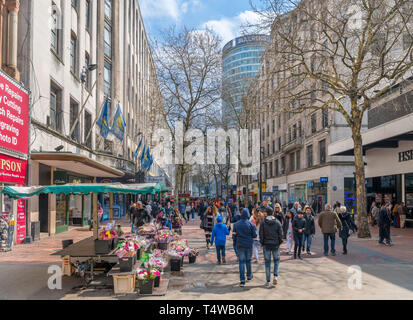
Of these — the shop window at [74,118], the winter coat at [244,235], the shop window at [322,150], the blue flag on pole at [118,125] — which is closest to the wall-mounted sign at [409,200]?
the shop window at [322,150]

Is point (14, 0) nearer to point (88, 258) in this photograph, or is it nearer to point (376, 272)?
point (88, 258)

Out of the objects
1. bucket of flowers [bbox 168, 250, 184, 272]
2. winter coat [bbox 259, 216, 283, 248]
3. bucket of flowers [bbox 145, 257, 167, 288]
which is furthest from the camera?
bucket of flowers [bbox 168, 250, 184, 272]

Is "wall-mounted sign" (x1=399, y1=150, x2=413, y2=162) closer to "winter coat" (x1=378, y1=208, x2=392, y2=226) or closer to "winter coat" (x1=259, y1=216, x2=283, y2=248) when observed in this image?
"winter coat" (x1=378, y1=208, x2=392, y2=226)

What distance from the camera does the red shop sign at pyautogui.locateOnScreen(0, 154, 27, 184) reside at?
14.0 metres

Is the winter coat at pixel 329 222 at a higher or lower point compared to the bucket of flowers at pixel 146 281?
higher

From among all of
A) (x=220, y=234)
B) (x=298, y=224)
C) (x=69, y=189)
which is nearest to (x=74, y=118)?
(x=69, y=189)

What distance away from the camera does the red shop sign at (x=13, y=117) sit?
1402 centimetres

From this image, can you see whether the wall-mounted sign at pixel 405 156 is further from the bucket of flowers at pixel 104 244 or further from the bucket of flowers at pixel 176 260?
the bucket of flowers at pixel 104 244

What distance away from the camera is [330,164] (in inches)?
1442

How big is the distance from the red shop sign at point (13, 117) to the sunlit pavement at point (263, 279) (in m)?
4.34

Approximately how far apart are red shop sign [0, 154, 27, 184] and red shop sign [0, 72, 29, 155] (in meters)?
0.44

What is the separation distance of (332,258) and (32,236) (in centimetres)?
1259

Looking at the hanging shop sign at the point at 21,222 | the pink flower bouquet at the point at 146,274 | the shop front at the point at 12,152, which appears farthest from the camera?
the hanging shop sign at the point at 21,222

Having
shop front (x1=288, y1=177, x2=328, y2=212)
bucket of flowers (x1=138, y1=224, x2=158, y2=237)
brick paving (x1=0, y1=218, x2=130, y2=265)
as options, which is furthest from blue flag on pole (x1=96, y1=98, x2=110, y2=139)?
shop front (x1=288, y1=177, x2=328, y2=212)
